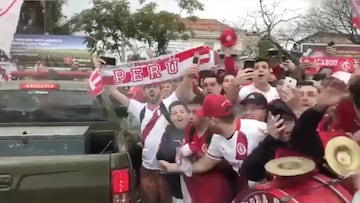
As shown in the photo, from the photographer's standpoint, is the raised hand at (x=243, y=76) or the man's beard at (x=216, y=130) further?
the raised hand at (x=243, y=76)

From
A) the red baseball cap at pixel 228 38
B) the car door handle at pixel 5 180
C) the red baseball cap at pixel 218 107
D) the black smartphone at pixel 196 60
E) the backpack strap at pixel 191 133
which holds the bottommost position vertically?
the car door handle at pixel 5 180

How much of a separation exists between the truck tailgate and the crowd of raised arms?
86cm

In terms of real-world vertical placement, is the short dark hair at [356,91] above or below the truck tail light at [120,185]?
above

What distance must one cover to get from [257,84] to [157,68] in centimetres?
91

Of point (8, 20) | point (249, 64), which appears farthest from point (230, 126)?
point (8, 20)

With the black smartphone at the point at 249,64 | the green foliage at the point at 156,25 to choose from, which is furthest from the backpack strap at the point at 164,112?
the green foliage at the point at 156,25

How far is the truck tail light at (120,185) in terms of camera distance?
415cm

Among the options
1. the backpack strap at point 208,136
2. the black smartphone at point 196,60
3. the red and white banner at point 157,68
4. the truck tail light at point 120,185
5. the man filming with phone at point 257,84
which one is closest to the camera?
the truck tail light at point 120,185

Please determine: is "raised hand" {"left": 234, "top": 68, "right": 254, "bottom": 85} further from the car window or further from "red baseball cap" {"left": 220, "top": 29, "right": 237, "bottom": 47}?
the car window

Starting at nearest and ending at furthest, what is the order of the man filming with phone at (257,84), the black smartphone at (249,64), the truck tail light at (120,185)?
the truck tail light at (120,185), the man filming with phone at (257,84), the black smartphone at (249,64)

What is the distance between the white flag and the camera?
714cm

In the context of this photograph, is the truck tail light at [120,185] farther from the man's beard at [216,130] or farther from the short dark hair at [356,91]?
the short dark hair at [356,91]

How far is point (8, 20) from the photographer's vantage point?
728 cm

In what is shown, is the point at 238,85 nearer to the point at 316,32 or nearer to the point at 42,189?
the point at 42,189
